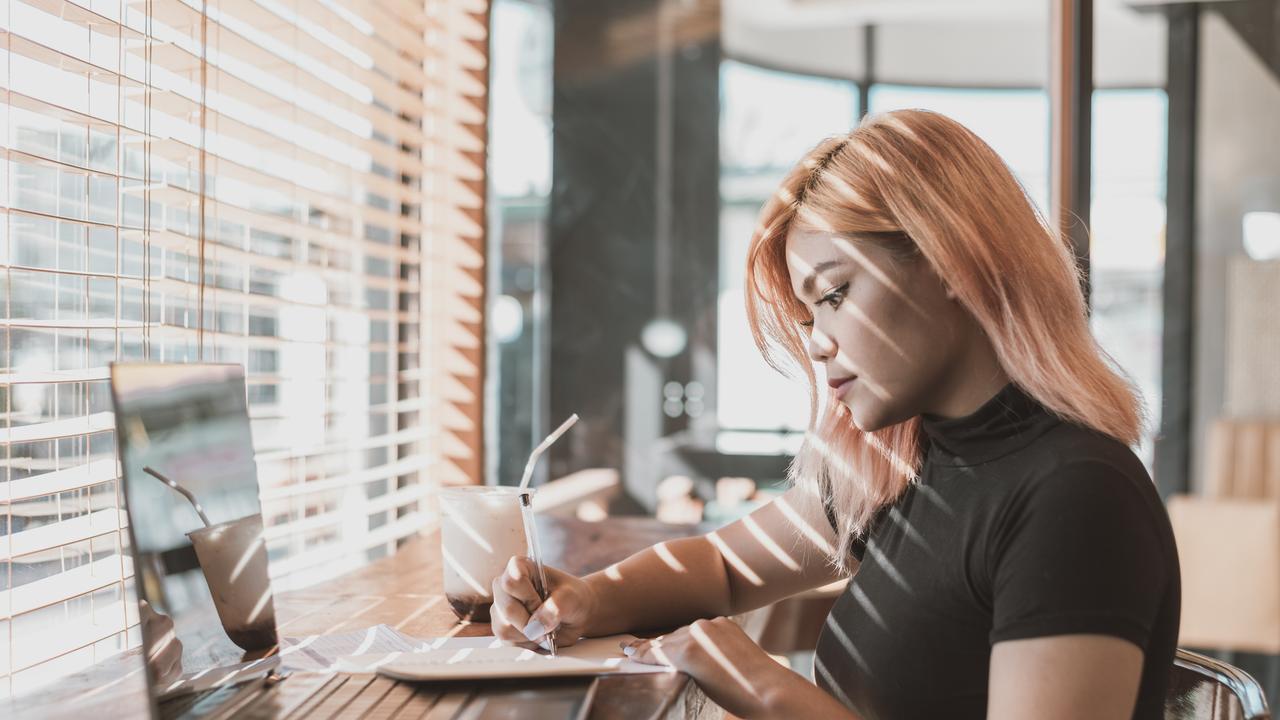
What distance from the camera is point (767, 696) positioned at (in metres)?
1.00

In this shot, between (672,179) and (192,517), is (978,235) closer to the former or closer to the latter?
(192,517)

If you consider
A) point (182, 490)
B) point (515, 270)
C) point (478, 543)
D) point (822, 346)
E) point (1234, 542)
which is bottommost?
point (1234, 542)

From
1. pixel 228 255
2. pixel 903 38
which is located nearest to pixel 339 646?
pixel 228 255

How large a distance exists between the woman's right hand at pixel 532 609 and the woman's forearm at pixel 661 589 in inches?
0.9

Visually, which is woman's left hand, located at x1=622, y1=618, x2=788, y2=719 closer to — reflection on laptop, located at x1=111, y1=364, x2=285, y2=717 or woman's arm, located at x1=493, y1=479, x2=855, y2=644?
woman's arm, located at x1=493, y1=479, x2=855, y2=644

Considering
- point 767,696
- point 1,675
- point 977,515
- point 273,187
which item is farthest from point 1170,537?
point 273,187

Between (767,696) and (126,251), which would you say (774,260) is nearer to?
(767,696)

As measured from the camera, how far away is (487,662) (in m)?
0.93

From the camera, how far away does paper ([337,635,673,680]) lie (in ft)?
2.94

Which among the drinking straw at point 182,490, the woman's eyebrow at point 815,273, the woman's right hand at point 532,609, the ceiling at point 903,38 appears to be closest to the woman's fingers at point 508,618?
the woman's right hand at point 532,609

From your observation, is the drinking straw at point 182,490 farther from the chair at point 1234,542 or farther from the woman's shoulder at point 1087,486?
the chair at point 1234,542

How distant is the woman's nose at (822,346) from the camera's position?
1.12m

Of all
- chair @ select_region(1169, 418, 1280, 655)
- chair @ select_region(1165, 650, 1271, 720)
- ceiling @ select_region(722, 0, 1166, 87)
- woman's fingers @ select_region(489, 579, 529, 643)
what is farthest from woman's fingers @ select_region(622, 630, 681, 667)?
ceiling @ select_region(722, 0, 1166, 87)

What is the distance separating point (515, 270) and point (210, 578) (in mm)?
2482
